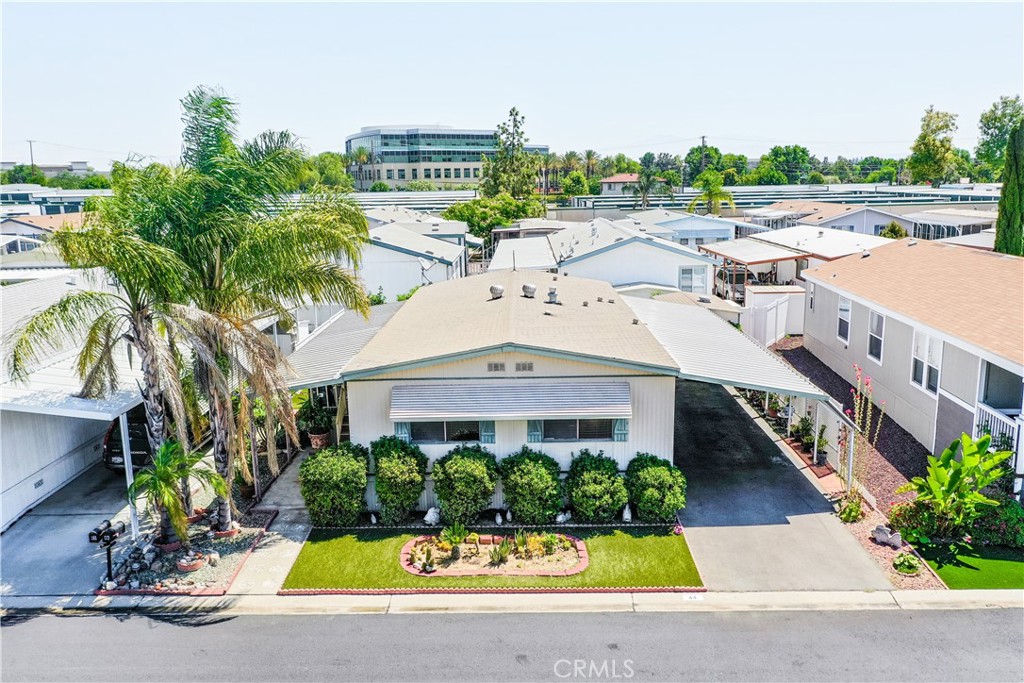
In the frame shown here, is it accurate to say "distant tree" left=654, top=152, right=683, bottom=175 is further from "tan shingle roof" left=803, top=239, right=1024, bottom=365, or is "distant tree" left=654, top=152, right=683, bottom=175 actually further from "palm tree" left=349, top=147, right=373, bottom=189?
"tan shingle roof" left=803, top=239, right=1024, bottom=365

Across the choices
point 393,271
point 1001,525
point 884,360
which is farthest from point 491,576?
point 393,271

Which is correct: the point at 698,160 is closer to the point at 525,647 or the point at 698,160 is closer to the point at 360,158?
the point at 360,158

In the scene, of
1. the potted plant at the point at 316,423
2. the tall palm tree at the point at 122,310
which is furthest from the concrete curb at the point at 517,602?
the potted plant at the point at 316,423

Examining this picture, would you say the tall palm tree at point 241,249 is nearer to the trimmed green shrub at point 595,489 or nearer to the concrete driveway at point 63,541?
the concrete driveway at point 63,541

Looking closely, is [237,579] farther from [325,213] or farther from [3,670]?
[325,213]

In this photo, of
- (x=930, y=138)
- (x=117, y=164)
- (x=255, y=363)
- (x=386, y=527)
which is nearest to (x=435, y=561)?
(x=386, y=527)
